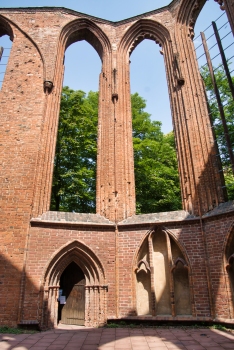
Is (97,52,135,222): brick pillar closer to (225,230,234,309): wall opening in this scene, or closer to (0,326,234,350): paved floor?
(225,230,234,309): wall opening

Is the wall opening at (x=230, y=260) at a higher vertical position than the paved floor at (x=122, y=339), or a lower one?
higher

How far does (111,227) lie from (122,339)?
2.81 meters

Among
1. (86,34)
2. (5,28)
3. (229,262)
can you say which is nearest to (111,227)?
(229,262)

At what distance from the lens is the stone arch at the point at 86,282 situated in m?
6.23

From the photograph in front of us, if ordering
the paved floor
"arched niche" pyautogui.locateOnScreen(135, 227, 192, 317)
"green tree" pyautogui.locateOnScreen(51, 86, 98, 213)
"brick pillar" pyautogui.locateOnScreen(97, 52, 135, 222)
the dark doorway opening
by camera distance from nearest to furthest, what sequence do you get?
the paved floor < "arched niche" pyautogui.locateOnScreen(135, 227, 192, 317) < the dark doorway opening < "brick pillar" pyautogui.locateOnScreen(97, 52, 135, 222) < "green tree" pyautogui.locateOnScreen(51, 86, 98, 213)

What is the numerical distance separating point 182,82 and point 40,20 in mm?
6242

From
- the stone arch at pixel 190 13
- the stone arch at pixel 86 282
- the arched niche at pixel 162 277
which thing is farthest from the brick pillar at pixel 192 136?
the stone arch at pixel 86 282

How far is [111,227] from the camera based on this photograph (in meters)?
7.24

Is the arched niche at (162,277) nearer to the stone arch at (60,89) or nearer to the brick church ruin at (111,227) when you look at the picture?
the brick church ruin at (111,227)

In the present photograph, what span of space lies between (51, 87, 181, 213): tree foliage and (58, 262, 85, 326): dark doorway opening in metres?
3.59

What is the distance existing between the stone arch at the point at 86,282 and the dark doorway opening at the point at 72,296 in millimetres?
246

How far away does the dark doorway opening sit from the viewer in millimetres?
6652

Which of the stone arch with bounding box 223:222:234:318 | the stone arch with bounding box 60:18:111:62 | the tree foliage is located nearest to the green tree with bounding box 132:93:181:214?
the tree foliage

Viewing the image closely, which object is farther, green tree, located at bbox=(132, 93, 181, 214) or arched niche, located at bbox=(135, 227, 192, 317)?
green tree, located at bbox=(132, 93, 181, 214)
